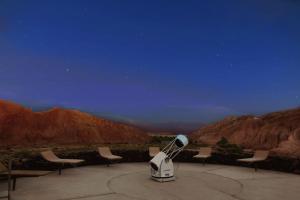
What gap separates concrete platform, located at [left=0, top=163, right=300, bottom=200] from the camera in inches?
325

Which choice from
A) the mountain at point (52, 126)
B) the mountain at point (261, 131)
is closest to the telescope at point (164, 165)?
the mountain at point (52, 126)

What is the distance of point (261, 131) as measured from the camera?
40688mm

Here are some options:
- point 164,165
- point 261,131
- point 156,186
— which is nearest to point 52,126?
point 164,165

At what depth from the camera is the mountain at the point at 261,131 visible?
3681 cm

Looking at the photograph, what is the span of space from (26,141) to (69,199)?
20.6 metres

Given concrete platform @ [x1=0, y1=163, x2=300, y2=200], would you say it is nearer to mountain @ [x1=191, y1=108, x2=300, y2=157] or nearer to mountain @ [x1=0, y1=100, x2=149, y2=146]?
mountain @ [x1=0, y1=100, x2=149, y2=146]

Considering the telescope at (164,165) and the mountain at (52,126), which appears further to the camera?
the mountain at (52,126)

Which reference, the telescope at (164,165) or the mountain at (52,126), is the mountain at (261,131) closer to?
the mountain at (52,126)

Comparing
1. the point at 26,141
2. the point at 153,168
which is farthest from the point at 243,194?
the point at 26,141

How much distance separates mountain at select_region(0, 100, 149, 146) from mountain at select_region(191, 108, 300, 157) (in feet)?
44.0

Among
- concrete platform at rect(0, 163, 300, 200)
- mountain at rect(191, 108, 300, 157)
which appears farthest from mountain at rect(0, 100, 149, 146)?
concrete platform at rect(0, 163, 300, 200)

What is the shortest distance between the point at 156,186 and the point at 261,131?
3418 centimetres

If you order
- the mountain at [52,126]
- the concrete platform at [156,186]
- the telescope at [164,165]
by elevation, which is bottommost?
the concrete platform at [156,186]

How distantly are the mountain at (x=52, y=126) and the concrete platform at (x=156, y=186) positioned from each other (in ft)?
48.5
